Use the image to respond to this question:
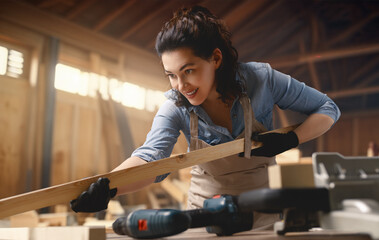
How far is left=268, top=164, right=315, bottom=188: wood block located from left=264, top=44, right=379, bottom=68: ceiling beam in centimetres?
604

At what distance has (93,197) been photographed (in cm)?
111

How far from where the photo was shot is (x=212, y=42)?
1645 millimetres

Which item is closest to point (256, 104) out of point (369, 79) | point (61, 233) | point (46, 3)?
point (61, 233)

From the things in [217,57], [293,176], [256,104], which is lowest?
[293,176]

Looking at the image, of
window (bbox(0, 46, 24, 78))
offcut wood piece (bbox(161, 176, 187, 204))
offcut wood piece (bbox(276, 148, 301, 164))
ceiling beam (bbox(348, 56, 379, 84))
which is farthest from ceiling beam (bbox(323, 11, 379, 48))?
window (bbox(0, 46, 24, 78))

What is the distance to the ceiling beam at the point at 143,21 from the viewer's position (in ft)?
18.4

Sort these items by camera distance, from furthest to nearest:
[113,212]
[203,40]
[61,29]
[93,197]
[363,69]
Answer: [363,69] → [61,29] → [113,212] → [203,40] → [93,197]

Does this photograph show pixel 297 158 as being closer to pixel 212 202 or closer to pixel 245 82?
pixel 245 82

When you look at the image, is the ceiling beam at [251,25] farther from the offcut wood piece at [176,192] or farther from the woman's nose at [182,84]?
the woman's nose at [182,84]

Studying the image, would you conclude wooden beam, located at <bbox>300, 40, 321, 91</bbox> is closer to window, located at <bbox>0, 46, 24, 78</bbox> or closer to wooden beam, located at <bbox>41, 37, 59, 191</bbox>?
wooden beam, located at <bbox>41, 37, 59, 191</bbox>

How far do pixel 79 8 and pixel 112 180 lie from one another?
15.2 feet

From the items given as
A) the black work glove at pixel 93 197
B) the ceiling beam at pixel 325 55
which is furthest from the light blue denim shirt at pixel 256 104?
the ceiling beam at pixel 325 55

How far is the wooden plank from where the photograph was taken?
1.03 metres

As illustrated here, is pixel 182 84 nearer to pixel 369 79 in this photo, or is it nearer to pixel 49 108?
pixel 49 108
